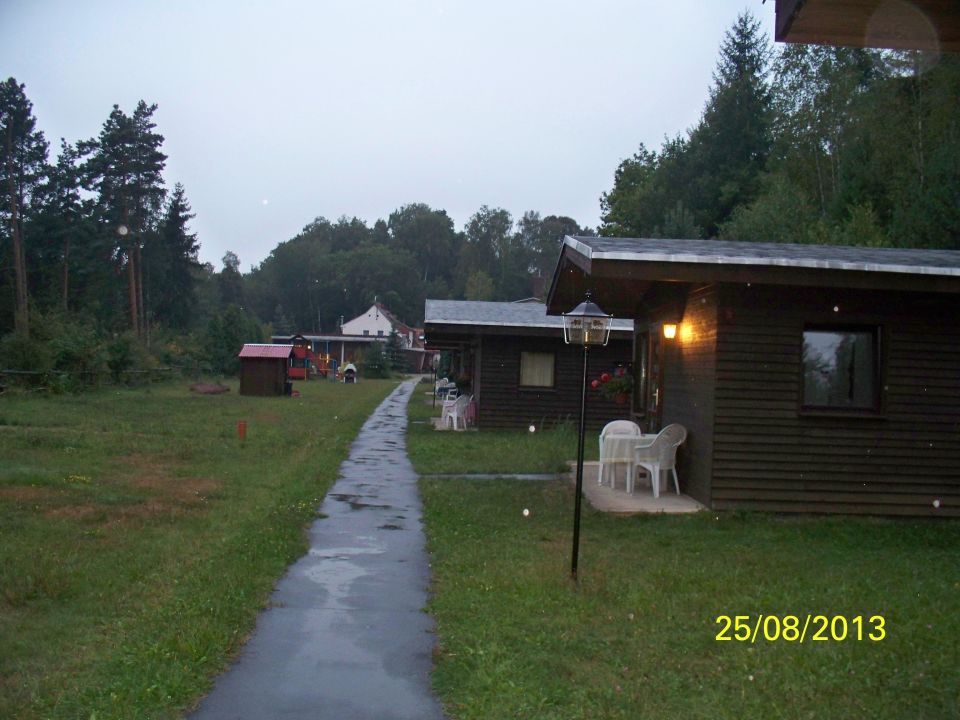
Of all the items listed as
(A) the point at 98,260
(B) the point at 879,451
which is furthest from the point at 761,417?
(A) the point at 98,260

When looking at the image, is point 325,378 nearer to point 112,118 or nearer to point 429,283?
point 112,118

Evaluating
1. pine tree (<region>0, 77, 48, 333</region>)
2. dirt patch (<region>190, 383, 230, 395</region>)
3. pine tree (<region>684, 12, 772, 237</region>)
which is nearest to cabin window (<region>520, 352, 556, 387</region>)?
dirt patch (<region>190, 383, 230, 395</region>)

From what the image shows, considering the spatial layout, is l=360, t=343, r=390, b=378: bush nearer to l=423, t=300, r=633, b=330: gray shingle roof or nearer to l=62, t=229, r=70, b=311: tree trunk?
l=62, t=229, r=70, b=311: tree trunk

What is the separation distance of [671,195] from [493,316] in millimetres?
28538

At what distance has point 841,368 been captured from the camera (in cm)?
1013

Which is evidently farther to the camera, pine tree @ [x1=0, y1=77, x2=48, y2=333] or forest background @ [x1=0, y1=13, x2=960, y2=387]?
pine tree @ [x1=0, y1=77, x2=48, y2=333]

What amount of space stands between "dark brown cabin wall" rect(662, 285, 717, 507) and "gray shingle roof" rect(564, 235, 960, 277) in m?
0.66

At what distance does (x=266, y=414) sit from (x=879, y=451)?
702 inches

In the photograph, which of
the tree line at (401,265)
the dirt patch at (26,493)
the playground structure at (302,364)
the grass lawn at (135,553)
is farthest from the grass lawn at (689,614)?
the tree line at (401,265)

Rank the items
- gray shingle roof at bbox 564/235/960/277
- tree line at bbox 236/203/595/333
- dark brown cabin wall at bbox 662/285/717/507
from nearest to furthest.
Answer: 1. gray shingle roof at bbox 564/235/960/277
2. dark brown cabin wall at bbox 662/285/717/507
3. tree line at bbox 236/203/595/333

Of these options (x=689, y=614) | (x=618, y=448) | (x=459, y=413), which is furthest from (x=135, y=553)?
(x=459, y=413)

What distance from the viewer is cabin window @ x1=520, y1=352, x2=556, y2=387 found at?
2167 centimetres

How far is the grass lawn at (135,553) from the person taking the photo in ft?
15.2

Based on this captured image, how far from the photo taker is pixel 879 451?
Answer: 9992mm
